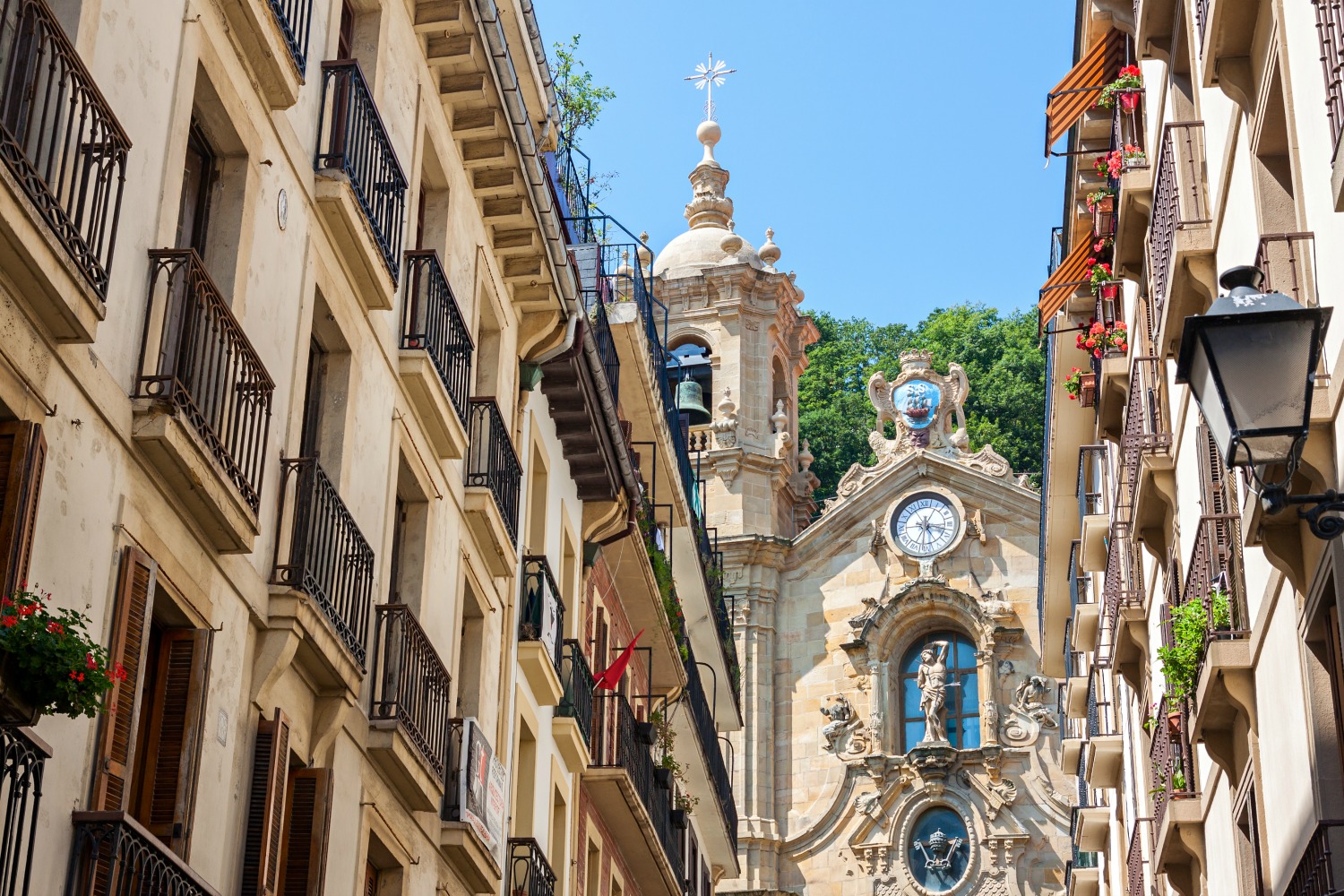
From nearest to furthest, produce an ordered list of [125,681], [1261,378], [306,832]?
[1261,378] < [125,681] < [306,832]

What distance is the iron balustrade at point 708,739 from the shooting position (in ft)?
92.1

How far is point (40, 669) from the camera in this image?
748cm

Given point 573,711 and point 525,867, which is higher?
point 573,711

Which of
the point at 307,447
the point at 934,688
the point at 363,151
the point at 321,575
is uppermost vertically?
the point at 934,688

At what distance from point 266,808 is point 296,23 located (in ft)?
15.3

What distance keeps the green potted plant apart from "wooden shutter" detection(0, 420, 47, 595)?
0.33 m

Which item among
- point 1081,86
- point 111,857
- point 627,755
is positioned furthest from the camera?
point 627,755

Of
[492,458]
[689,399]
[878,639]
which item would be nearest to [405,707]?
[492,458]

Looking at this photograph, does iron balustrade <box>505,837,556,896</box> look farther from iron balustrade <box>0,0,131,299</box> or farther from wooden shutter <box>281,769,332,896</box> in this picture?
iron balustrade <box>0,0,131,299</box>

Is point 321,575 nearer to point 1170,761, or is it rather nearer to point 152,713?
point 152,713

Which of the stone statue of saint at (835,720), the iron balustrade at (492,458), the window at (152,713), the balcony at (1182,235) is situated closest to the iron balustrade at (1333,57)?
the balcony at (1182,235)

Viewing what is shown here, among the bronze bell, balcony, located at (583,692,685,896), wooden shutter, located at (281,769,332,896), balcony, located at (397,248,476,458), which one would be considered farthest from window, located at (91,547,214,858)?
the bronze bell

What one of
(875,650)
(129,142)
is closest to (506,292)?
(129,142)

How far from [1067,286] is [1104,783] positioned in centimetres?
789
